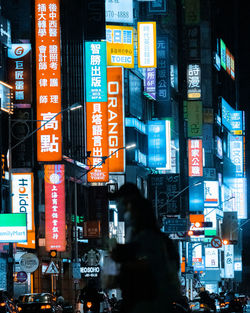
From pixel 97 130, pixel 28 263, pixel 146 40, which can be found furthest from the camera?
pixel 146 40

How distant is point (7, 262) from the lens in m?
42.8

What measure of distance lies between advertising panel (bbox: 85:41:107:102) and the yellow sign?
1131 centimetres

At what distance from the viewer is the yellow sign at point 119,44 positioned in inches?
2702

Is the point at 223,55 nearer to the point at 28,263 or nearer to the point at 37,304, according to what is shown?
the point at 28,263

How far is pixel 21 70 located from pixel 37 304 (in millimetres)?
18752

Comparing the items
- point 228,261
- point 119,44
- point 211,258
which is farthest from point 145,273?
point 228,261

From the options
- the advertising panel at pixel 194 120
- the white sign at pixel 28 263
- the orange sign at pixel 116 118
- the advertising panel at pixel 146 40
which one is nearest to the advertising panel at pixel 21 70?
the white sign at pixel 28 263

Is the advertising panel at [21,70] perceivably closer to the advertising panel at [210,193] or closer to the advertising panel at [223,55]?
the advertising panel at [210,193]

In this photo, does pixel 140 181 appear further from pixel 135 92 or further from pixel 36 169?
pixel 36 169

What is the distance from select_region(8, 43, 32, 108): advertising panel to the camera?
47.6 m

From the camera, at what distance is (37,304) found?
104ft

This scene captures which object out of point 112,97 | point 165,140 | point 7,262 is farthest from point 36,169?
point 165,140

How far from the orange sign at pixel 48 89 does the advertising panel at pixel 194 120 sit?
47.7 metres

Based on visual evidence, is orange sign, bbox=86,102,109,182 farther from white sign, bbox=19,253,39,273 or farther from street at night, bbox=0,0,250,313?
white sign, bbox=19,253,39,273
